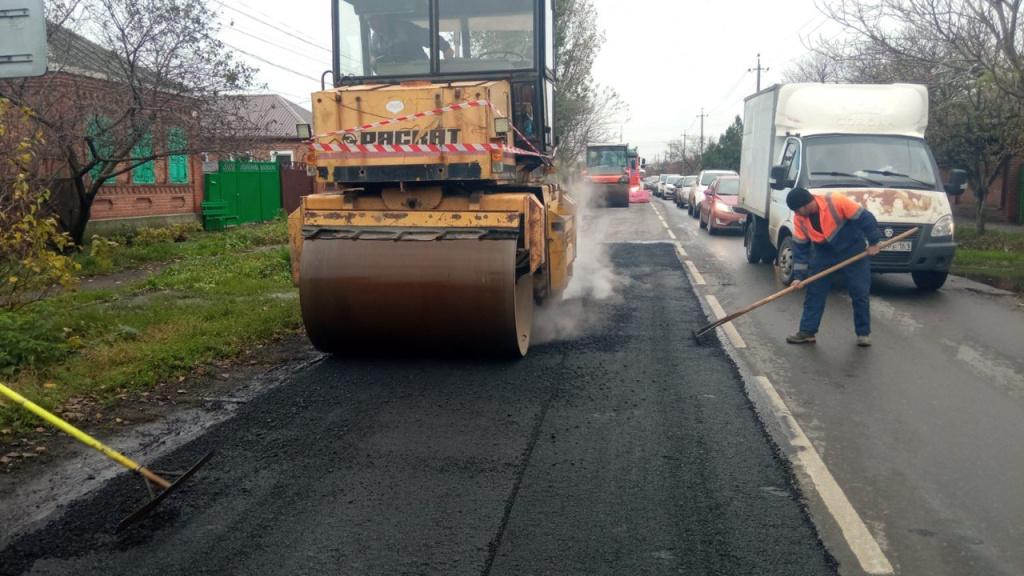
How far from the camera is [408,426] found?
546cm

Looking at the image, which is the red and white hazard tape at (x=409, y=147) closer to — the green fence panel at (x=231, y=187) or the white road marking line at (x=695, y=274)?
the white road marking line at (x=695, y=274)

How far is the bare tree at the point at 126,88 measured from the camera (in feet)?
44.3

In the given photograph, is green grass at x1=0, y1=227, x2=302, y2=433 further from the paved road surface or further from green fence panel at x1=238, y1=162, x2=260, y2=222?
green fence panel at x1=238, y1=162, x2=260, y2=222

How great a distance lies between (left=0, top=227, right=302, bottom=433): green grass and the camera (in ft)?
21.3

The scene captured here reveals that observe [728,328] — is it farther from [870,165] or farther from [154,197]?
[154,197]

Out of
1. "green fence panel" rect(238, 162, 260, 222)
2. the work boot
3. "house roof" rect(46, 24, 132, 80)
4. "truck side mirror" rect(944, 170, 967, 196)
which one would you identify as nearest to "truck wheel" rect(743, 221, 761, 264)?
"truck side mirror" rect(944, 170, 967, 196)

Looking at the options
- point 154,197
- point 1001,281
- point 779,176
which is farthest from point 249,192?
point 1001,281

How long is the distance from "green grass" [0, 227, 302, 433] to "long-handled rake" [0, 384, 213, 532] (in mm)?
1827

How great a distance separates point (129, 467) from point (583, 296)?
24.2ft

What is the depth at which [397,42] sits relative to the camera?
780 centimetres

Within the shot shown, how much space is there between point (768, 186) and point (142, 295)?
9515 millimetres

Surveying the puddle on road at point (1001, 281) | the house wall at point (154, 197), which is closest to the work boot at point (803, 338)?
the puddle on road at point (1001, 281)

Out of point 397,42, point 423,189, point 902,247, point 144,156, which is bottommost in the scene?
point 902,247

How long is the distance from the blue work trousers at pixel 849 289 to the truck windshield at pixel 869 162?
350cm
